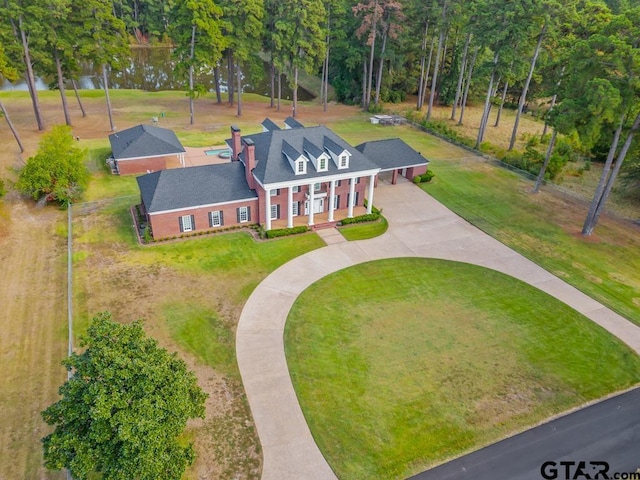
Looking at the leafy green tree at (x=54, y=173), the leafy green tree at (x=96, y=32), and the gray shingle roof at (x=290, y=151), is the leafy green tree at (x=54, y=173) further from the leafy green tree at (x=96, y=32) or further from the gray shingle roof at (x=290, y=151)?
the gray shingle roof at (x=290, y=151)

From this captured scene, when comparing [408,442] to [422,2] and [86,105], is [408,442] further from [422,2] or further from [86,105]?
[86,105]

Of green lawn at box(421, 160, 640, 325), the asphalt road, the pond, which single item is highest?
the pond

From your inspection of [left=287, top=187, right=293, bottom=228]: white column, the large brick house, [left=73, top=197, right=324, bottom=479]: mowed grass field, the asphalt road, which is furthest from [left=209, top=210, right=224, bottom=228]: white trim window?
the asphalt road

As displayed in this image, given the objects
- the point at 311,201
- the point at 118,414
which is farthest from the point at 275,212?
the point at 118,414

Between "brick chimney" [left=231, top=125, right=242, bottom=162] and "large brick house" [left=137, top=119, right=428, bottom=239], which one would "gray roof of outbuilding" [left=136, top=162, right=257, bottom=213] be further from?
"brick chimney" [left=231, top=125, right=242, bottom=162]

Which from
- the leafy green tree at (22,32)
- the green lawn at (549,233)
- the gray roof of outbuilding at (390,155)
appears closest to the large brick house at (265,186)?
the gray roof of outbuilding at (390,155)

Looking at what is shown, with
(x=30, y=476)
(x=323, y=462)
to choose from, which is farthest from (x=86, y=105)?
(x=323, y=462)
